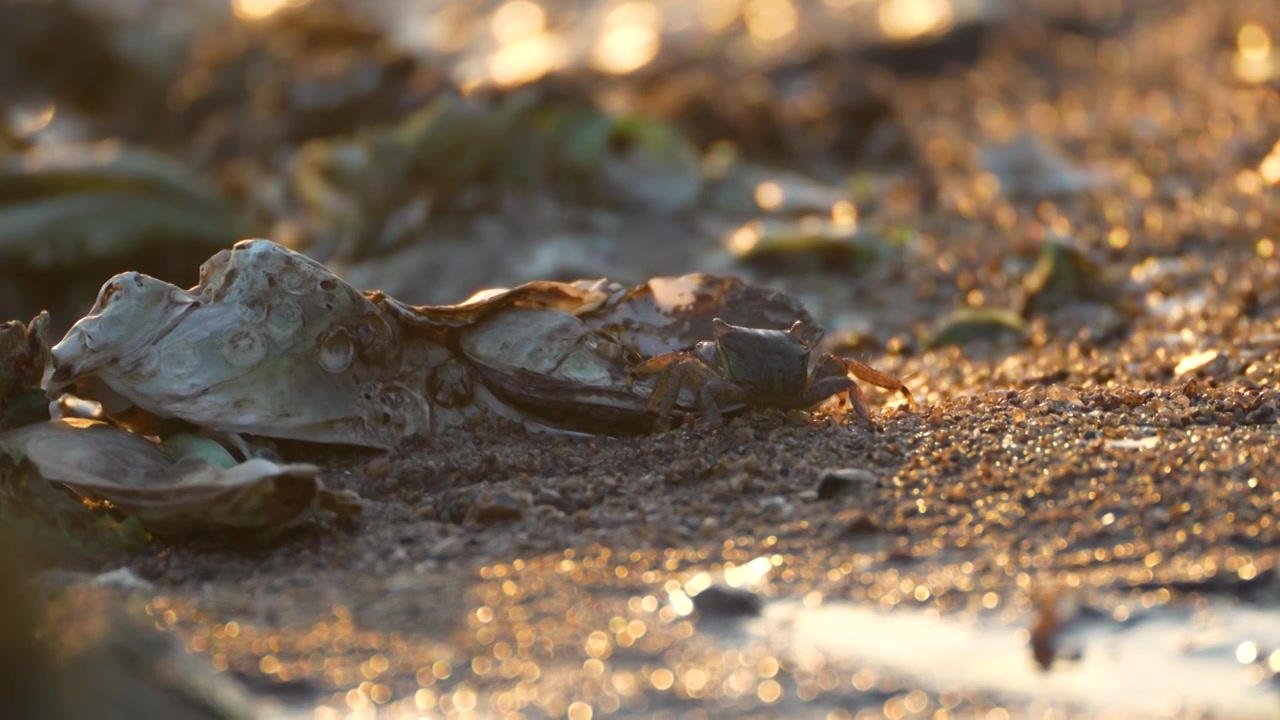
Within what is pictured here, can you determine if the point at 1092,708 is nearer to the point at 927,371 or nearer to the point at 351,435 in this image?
the point at 351,435

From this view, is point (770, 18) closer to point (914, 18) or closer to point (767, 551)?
point (914, 18)

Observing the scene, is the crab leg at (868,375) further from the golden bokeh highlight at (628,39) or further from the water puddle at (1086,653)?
the golden bokeh highlight at (628,39)

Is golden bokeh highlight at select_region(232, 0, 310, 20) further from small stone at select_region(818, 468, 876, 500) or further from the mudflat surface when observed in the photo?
small stone at select_region(818, 468, 876, 500)

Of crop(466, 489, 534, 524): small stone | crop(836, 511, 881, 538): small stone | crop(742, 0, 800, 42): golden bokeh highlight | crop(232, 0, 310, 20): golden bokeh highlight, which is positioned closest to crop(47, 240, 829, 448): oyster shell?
crop(466, 489, 534, 524): small stone

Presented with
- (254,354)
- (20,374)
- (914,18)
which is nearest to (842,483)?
(254,354)

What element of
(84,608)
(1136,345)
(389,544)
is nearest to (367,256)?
(1136,345)
